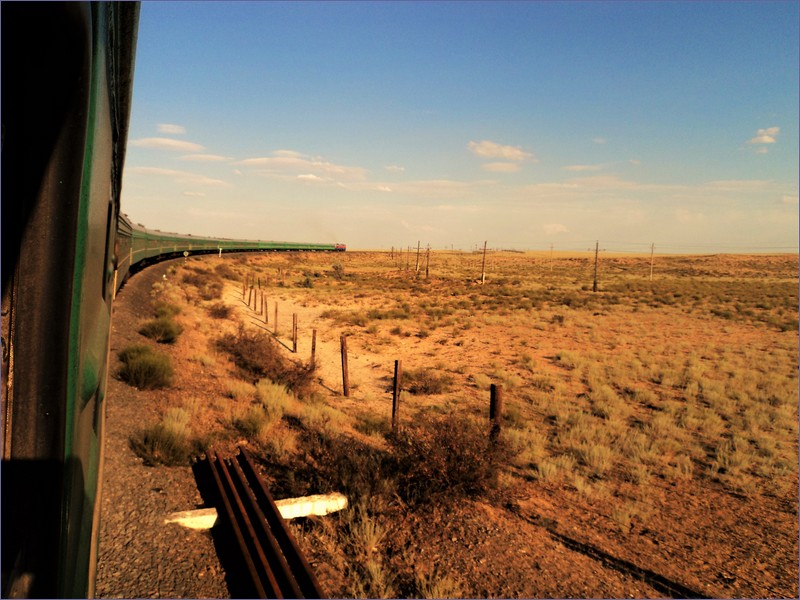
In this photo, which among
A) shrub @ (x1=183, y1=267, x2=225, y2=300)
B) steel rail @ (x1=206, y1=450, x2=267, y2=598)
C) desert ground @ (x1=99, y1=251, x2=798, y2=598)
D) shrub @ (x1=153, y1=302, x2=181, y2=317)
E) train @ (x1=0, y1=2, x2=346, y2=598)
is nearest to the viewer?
train @ (x1=0, y1=2, x2=346, y2=598)

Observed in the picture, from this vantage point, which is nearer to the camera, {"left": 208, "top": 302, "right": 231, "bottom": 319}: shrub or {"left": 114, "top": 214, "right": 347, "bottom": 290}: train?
{"left": 114, "top": 214, "right": 347, "bottom": 290}: train

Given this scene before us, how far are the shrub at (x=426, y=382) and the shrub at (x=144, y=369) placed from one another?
25.1ft

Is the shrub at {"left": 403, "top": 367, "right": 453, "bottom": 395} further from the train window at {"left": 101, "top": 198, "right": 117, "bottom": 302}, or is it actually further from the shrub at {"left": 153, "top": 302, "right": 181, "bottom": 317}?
the train window at {"left": 101, "top": 198, "right": 117, "bottom": 302}

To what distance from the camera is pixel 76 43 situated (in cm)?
96

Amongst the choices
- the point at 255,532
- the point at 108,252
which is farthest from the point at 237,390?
the point at 108,252

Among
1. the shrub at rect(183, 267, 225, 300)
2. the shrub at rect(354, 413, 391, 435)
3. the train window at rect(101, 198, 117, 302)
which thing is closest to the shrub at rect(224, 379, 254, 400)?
the shrub at rect(354, 413, 391, 435)

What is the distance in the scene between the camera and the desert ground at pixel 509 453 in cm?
598

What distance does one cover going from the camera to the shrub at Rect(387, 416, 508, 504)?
287 inches

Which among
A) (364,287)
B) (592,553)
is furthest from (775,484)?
(364,287)

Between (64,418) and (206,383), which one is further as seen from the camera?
(206,383)

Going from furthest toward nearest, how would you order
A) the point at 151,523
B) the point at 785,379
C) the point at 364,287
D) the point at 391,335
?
the point at 364,287, the point at 391,335, the point at 785,379, the point at 151,523

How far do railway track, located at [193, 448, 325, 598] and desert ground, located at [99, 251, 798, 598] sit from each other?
48cm

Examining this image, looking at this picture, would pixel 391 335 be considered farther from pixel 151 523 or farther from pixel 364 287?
pixel 364 287

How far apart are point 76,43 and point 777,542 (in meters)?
9.60
